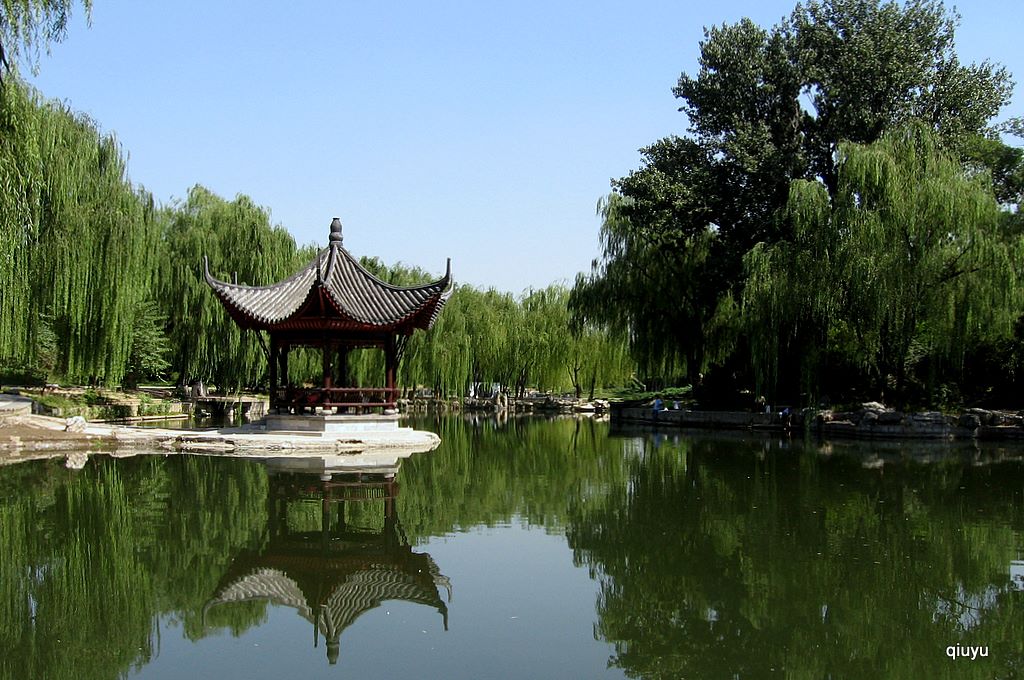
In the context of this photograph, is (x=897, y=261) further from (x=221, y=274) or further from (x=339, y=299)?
(x=221, y=274)

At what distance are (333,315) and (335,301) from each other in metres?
0.41

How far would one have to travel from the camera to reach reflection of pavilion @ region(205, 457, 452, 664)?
21.3 feet

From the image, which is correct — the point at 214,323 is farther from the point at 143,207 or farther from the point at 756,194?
the point at 756,194

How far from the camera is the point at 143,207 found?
19.3 meters

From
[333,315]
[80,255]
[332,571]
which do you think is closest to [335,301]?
[333,315]

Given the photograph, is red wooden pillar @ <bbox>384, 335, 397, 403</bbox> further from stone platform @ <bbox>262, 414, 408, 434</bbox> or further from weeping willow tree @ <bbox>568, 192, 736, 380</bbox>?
weeping willow tree @ <bbox>568, 192, 736, 380</bbox>

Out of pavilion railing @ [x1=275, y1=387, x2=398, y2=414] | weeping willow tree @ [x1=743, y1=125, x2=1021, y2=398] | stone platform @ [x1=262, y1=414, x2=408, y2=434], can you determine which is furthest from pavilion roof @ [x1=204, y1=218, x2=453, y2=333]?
weeping willow tree @ [x1=743, y1=125, x2=1021, y2=398]

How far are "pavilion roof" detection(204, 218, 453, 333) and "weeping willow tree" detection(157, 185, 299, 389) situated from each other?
22.2 feet

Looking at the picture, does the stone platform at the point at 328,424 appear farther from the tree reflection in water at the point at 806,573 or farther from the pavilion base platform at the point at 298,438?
the tree reflection in water at the point at 806,573

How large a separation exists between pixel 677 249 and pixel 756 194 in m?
2.95

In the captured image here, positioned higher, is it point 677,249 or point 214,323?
point 677,249

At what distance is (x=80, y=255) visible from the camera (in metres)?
17.3

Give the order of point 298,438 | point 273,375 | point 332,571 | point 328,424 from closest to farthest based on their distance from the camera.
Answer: point 332,571 < point 298,438 < point 328,424 < point 273,375

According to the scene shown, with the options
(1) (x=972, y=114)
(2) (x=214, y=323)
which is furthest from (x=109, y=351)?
(1) (x=972, y=114)
